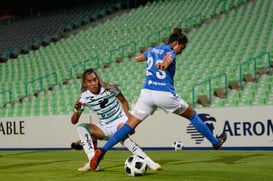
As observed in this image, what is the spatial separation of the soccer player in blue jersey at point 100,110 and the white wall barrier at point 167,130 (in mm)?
5826

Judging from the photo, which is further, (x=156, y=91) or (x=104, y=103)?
(x=104, y=103)

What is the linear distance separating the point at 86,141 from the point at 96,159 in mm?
636

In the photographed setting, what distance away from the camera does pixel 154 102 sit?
828cm

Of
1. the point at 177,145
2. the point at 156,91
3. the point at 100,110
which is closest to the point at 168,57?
the point at 156,91

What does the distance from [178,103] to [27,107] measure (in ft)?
49.1

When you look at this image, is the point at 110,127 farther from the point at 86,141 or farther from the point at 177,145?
the point at 177,145

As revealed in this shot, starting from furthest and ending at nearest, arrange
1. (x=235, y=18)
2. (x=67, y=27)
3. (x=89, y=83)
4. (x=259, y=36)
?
1. (x=67, y=27)
2. (x=235, y=18)
3. (x=259, y=36)
4. (x=89, y=83)

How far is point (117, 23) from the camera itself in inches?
1194

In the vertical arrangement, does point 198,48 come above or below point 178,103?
below

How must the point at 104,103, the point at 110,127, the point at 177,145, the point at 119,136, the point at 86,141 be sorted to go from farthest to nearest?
1. the point at 177,145
2. the point at 110,127
3. the point at 104,103
4. the point at 86,141
5. the point at 119,136

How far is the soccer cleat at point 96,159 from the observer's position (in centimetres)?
836

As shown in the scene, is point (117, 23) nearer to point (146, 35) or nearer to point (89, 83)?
point (146, 35)

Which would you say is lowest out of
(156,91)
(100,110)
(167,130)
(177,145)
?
(177,145)

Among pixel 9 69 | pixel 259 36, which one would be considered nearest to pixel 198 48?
pixel 259 36
